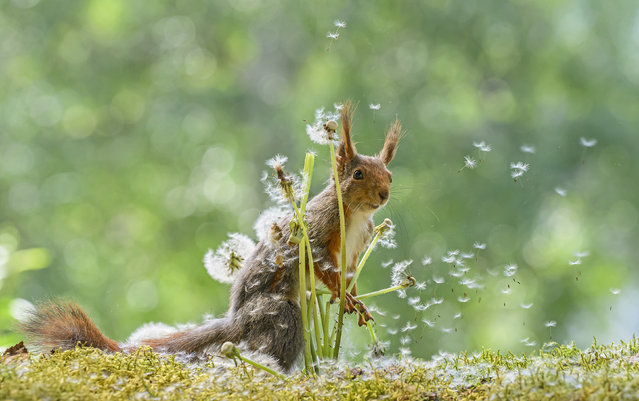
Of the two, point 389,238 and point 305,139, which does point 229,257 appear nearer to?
point 389,238

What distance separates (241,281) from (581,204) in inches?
72.9

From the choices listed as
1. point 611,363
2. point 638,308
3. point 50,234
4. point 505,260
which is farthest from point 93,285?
point 611,363

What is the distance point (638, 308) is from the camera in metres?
1.66

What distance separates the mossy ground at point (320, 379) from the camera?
0.71m

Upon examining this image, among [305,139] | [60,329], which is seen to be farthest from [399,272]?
[305,139]

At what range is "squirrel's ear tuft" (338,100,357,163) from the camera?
1.05 m

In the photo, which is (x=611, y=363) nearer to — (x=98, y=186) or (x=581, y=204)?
(x=581, y=204)

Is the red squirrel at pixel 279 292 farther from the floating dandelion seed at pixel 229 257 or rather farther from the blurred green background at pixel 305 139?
the blurred green background at pixel 305 139

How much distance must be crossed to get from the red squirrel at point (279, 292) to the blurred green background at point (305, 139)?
0.30 m

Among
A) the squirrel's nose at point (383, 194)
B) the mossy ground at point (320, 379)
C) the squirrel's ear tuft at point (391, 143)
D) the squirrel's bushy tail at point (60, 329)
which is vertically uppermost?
the squirrel's ear tuft at point (391, 143)

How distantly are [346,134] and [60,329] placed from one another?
59 cm

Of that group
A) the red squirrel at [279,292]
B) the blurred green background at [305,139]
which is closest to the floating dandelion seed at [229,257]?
the red squirrel at [279,292]

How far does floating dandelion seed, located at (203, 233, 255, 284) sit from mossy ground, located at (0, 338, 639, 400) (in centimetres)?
Answer: 22

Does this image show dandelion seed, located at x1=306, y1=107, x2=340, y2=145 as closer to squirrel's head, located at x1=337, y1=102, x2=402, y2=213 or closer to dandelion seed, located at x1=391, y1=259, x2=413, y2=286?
squirrel's head, located at x1=337, y1=102, x2=402, y2=213
